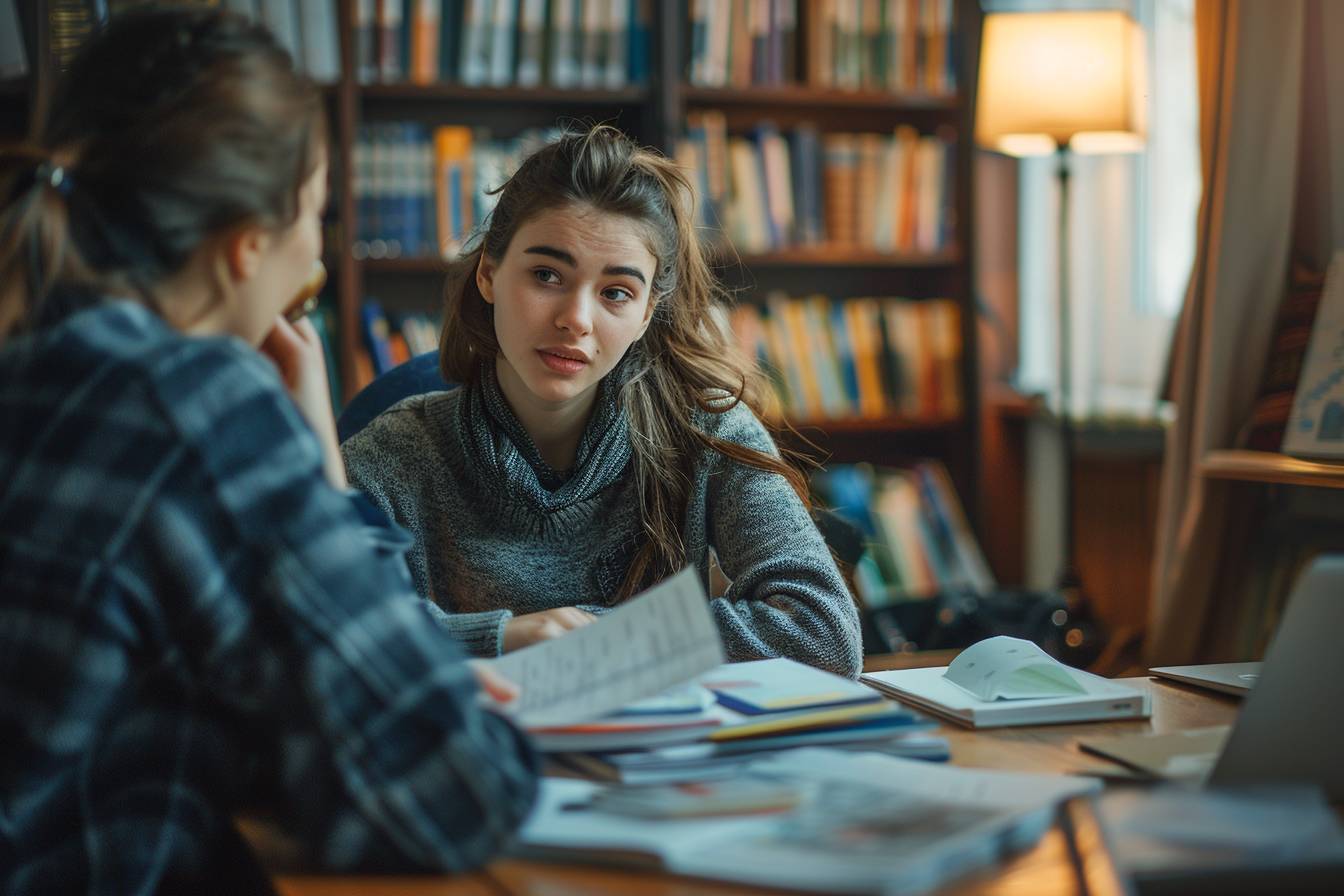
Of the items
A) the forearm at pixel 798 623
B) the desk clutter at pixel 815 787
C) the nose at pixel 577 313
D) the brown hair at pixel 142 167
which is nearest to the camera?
the desk clutter at pixel 815 787

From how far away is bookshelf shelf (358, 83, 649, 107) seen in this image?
301 centimetres

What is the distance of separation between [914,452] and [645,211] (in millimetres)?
2169

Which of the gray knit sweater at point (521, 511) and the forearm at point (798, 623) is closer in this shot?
the forearm at point (798, 623)

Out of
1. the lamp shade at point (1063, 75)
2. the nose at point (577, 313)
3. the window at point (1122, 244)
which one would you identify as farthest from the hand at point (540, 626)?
the window at point (1122, 244)

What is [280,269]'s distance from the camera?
0.90 meters

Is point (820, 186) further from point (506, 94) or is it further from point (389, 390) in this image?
point (389, 390)

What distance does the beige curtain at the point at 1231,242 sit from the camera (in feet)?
7.77

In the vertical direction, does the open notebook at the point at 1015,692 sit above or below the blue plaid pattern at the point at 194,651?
below

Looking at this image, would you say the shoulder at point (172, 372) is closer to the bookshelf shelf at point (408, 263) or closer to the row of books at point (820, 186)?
→ the bookshelf shelf at point (408, 263)

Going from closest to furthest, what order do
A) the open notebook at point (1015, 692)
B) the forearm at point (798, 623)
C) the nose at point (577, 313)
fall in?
the open notebook at point (1015, 692)
the forearm at point (798, 623)
the nose at point (577, 313)

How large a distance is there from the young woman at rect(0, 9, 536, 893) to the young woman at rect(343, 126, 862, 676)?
70 centimetres

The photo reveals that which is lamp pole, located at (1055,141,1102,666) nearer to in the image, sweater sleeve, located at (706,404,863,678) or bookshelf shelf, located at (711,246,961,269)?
bookshelf shelf, located at (711,246,961,269)

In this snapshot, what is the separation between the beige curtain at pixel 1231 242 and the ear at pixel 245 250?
1.96 m

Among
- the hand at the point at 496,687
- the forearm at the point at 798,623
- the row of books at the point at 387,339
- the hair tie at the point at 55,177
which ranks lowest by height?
the row of books at the point at 387,339
